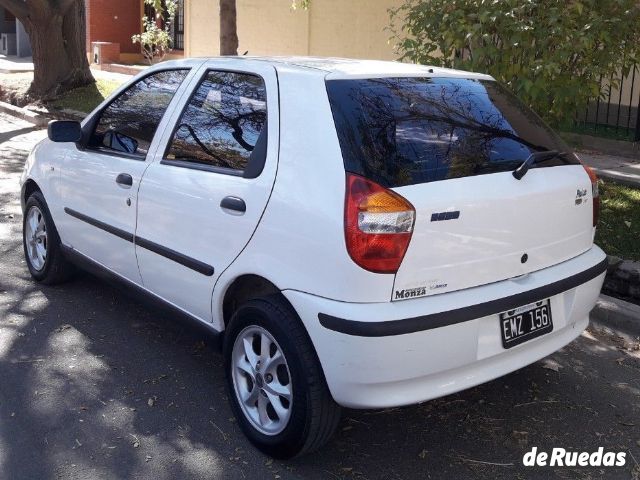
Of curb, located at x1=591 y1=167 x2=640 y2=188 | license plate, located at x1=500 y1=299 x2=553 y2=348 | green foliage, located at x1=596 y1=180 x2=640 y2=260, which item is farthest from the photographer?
curb, located at x1=591 y1=167 x2=640 y2=188

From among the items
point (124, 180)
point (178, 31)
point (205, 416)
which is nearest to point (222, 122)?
point (124, 180)

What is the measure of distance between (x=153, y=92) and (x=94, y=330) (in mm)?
1566

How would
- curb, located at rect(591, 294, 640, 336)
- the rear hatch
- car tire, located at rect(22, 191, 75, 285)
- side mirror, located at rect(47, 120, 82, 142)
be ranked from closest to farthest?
the rear hatch
side mirror, located at rect(47, 120, 82, 142)
curb, located at rect(591, 294, 640, 336)
car tire, located at rect(22, 191, 75, 285)

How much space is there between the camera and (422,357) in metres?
3.29

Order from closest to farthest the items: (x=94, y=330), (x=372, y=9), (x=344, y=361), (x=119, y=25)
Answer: (x=344, y=361), (x=94, y=330), (x=372, y=9), (x=119, y=25)

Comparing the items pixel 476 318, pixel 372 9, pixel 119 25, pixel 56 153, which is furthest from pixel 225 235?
pixel 119 25

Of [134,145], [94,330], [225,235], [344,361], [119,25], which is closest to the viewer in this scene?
[344,361]

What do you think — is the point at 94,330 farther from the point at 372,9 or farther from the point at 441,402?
the point at 372,9

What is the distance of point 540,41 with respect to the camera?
6.43m

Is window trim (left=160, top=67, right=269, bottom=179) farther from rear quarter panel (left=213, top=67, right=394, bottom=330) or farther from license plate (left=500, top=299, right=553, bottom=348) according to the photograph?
license plate (left=500, top=299, right=553, bottom=348)

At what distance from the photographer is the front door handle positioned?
14.9 ft

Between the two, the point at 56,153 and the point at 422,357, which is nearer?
the point at 422,357

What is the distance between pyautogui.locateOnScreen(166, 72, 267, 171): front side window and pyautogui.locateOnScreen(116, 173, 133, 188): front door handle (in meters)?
0.32

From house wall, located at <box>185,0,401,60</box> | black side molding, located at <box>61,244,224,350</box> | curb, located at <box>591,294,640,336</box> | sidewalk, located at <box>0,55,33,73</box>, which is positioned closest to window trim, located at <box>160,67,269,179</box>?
black side molding, located at <box>61,244,224,350</box>
